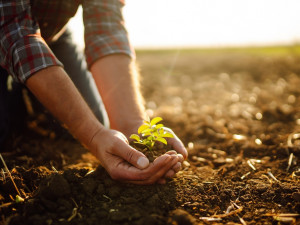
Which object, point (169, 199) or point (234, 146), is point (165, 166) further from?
point (234, 146)

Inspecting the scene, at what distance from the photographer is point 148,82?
19.5 feet

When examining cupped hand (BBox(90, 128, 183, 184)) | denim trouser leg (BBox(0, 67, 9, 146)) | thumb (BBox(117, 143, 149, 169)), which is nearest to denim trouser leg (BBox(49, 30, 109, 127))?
denim trouser leg (BBox(0, 67, 9, 146))

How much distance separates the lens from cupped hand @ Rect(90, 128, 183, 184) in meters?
1.55

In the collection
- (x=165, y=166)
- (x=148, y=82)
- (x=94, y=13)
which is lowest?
(x=148, y=82)

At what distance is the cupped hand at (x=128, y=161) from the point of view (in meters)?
1.55

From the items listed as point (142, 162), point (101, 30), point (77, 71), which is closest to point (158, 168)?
point (142, 162)

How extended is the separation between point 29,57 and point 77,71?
4.05ft

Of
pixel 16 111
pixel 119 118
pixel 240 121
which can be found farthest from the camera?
pixel 240 121

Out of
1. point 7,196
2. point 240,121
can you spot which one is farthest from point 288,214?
point 240,121

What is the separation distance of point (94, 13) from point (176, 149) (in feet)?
4.27

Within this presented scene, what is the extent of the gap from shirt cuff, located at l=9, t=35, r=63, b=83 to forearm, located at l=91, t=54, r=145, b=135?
444 mm

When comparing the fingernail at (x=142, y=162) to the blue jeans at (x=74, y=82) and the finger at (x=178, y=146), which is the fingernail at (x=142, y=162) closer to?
the finger at (x=178, y=146)

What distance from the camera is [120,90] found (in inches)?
83.0

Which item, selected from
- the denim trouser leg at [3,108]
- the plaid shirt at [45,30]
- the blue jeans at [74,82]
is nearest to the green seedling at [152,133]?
the plaid shirt at [45,30]
